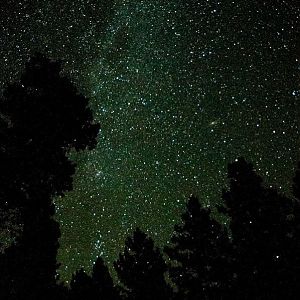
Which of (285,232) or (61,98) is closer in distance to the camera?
(61,98)

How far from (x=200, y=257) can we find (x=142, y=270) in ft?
13.0

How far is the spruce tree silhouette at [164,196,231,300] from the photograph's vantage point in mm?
17625

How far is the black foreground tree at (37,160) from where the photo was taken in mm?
9562

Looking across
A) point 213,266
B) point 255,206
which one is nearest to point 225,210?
point 255,206

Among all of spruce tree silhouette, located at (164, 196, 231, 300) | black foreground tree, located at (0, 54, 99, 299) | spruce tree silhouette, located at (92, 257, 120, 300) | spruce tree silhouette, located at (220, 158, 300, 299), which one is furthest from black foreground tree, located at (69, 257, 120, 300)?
black foreground tree, located at (0, 54, 99, 299)

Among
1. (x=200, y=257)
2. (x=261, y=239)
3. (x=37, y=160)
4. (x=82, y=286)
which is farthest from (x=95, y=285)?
(x=37, y=160)

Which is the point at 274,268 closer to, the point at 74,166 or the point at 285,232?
the point at 285,232

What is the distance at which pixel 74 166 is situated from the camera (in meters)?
11.4

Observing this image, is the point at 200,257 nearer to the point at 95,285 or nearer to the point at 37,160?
the point at 95,285

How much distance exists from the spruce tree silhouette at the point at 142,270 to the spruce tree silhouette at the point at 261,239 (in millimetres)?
4948

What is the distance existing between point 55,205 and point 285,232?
10256 millimetres

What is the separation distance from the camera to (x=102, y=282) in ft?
75.3

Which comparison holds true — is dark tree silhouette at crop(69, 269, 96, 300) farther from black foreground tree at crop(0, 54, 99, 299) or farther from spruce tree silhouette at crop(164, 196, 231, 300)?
black foreground tree at crop(0, 54, 99, 299)

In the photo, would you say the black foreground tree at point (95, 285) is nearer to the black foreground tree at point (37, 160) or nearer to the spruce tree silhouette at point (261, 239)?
the spruce tree silhouette at point (261, 239)
